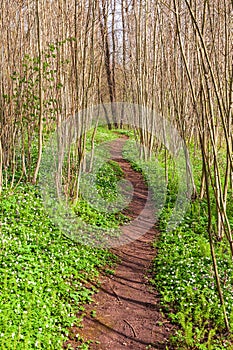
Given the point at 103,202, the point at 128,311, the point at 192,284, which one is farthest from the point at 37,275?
the point at 103,202

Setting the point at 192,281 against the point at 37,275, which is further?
the point at 192,281

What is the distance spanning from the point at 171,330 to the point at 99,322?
2.87 feet

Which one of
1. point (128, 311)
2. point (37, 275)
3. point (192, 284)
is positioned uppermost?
point (37, 275)

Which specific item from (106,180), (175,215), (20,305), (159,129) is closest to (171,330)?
(20,305)

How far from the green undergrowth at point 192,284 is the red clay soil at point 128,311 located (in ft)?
0.53

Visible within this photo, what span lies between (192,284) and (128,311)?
0.96 metres

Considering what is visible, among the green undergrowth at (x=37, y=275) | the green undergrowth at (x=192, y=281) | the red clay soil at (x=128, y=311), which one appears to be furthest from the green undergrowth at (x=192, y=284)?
the green undergrowth at (x=37, y=275)

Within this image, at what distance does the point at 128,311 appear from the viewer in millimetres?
4578

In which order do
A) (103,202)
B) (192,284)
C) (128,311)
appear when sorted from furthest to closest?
(103,202) → (192,284) → (128,311)

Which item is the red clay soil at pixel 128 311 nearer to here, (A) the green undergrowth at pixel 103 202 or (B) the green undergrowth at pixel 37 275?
(B) the green undergrowth at pixel 37 275

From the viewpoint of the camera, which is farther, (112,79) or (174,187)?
(112,79)

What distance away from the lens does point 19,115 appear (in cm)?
697

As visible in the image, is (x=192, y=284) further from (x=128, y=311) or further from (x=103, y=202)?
(x=103, y=202)

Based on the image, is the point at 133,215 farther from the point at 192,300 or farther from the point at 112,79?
the point at 112,79
